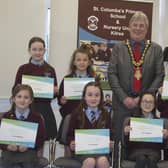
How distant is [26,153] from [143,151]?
1.06 m

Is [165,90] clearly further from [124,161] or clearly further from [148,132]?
[124,161]

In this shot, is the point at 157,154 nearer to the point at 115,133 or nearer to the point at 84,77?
the point at 115,133

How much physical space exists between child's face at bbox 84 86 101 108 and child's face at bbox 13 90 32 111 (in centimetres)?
56

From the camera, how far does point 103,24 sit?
5.51 meters

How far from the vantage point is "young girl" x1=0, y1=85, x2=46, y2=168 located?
330 cm

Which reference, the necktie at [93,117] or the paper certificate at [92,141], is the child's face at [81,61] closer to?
the necktie at [93,117]

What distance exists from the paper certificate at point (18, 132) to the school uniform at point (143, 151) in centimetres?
88

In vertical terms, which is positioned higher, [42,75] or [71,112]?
[42,75]

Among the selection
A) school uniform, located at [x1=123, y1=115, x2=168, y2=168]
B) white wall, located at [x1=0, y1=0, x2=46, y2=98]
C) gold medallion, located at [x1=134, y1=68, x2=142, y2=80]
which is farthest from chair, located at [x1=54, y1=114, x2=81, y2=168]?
white wall, located at [x1=0, y1=0, x2=46, y2=98]

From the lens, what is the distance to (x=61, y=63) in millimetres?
5352

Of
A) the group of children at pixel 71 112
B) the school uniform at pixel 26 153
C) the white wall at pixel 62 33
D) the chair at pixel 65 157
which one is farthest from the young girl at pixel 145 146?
the white wall at pixel 62 33

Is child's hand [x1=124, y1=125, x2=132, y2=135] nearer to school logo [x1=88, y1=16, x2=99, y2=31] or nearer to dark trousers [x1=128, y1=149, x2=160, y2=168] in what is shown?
dark trousers [x1=128, y1=149, x2=160, y2=168]

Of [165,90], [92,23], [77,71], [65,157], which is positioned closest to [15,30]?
[92,23]

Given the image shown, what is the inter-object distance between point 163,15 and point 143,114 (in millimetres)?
2397
